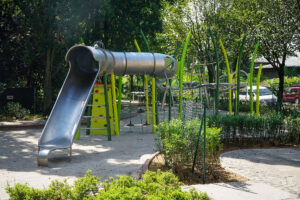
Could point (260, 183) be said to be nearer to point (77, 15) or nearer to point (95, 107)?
point (95, 107)

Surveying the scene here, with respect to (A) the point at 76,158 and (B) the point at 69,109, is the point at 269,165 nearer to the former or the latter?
(A) the point at 76,158

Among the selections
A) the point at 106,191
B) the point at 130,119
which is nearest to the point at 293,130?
the point at 130,119

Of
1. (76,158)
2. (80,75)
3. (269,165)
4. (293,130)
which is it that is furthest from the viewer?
(80,75)

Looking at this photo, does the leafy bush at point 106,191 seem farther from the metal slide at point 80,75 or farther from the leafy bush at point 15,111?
the leafy bush at point 15,111

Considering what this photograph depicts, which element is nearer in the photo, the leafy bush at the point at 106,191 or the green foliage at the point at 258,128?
the leafy bush at the point at 106,191

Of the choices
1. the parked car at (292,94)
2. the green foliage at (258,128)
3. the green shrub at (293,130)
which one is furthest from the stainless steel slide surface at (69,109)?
the parked car at (292,94)

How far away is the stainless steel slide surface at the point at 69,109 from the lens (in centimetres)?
831

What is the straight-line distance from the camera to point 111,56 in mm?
10766

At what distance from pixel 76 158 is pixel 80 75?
319cm

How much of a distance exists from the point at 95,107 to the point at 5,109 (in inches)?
263

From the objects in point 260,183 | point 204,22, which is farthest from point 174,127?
point 204,22

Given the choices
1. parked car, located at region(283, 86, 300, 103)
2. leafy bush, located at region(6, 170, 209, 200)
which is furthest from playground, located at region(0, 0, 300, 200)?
parked car, located at region(283, 86, 300, 103)

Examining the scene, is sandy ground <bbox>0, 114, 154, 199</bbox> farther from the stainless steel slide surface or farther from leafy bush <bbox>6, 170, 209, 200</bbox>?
leafy bush <bbox>6, 170, 209, 200</bbox>

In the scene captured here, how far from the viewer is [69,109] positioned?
949 centimetres
